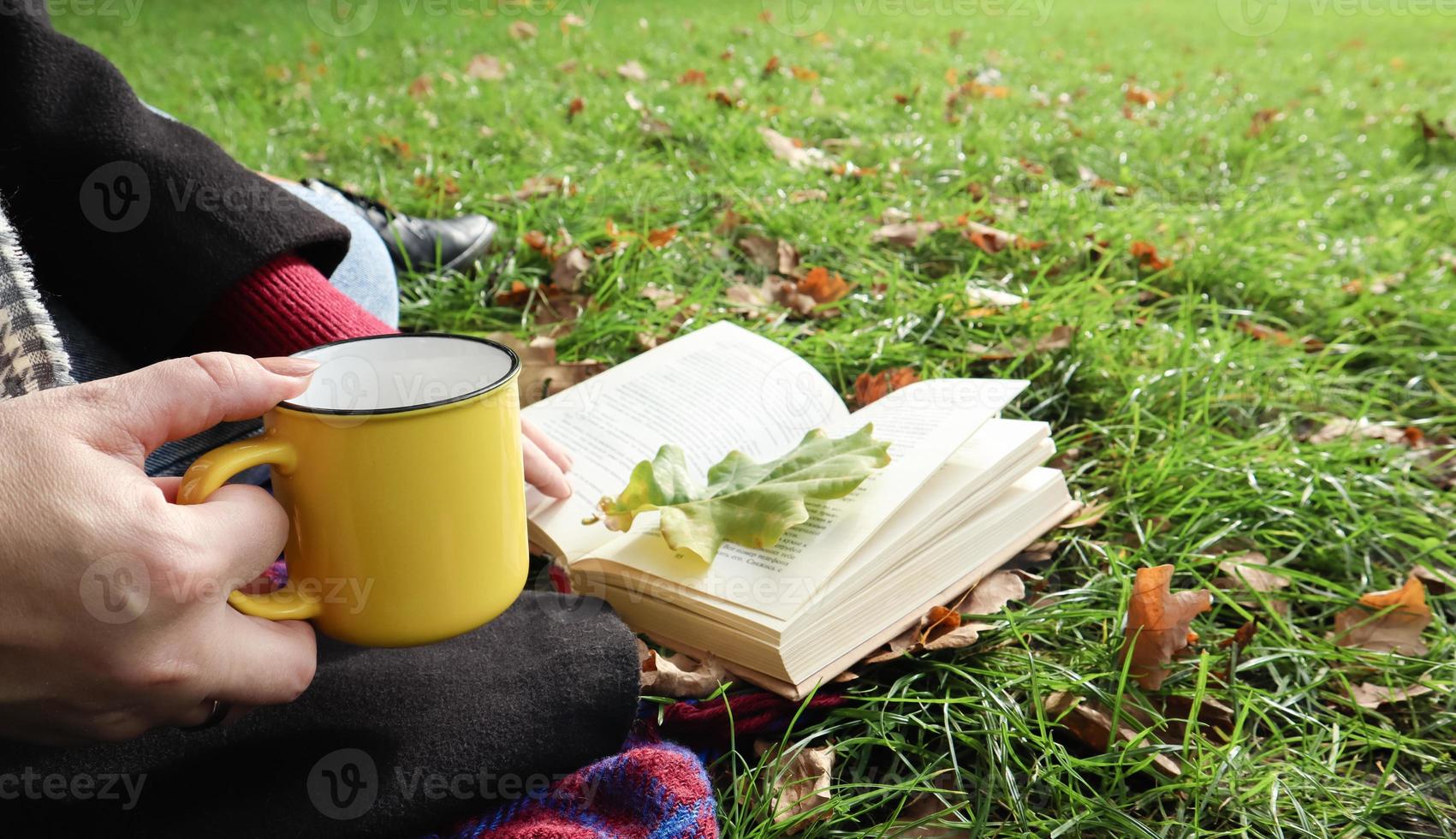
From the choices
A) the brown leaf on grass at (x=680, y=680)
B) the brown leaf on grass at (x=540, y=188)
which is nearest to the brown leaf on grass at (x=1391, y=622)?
the brown leaf on grass at (x=680, y=680)

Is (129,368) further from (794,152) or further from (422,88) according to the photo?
(422,88)

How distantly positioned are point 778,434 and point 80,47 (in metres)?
0.98

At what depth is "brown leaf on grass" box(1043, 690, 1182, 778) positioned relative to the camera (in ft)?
3.47

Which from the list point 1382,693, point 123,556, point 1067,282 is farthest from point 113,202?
point 1067,282

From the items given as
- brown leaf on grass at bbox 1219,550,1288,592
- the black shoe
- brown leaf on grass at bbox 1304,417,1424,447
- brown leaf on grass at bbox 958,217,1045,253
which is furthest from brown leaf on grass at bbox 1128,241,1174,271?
the black shoe

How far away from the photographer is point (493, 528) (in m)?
0.81

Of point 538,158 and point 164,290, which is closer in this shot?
point 164,290

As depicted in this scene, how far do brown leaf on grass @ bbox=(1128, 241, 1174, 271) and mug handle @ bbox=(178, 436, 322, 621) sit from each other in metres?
2.04

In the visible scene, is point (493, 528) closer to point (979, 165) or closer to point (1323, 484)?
point (1323, 484)

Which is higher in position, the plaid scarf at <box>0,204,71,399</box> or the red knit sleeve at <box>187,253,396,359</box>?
the plaid scarf at <box>0,204,71,399</box>

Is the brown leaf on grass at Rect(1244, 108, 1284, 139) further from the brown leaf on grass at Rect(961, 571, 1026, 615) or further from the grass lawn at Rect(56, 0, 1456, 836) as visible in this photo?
the brown leaf on grass at Rect(961, 571, 1026, 615)

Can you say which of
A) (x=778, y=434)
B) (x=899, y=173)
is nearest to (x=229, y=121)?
(x=899, y=173)

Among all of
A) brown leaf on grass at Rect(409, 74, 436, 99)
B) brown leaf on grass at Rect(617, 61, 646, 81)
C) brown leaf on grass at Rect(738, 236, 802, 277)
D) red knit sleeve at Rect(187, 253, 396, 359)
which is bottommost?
brown leaf on grass at Rect(738, 236, 802, 277)

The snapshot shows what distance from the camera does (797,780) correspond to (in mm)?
1020
